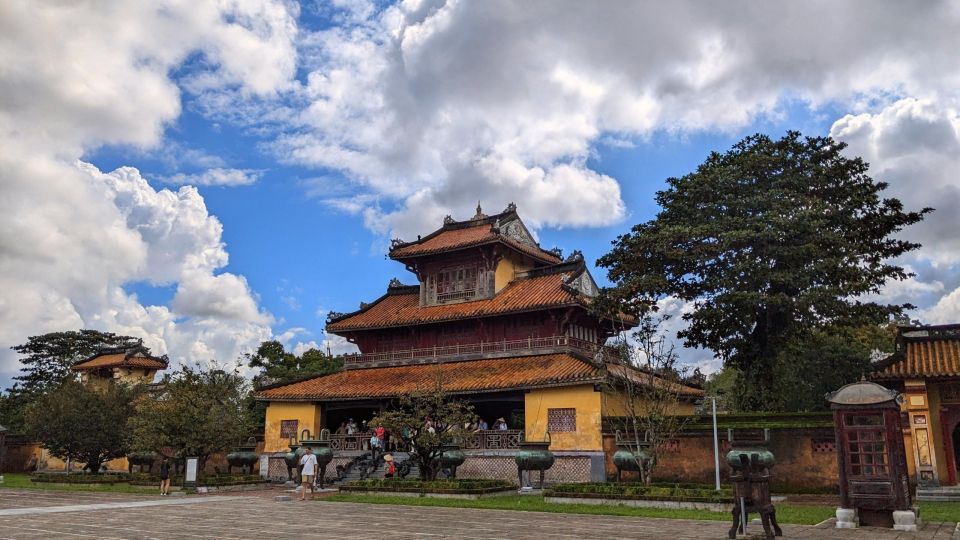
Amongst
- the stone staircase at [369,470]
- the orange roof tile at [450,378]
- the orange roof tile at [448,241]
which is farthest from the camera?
the orange roof tile at [448,241]

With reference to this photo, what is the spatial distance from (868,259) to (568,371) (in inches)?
462

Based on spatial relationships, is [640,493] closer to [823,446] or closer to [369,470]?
[823,446]

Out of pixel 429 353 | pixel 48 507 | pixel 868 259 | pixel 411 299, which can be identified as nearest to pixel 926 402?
pixel 868 259

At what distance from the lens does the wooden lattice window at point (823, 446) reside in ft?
66.5

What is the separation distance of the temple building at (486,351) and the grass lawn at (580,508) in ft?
17.0

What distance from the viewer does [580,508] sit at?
16.5 meters

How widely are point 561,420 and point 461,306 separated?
880 cm

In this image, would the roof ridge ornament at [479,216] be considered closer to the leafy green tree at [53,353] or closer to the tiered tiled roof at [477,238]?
the tiered tiled roof at [477,238]

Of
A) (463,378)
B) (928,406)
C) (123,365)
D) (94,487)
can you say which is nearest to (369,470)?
(463,378)

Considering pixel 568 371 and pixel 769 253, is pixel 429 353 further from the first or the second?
pixel 769 253

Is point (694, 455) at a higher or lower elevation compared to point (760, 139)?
lower

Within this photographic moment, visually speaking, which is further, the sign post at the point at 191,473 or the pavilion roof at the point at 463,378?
the pavilion roof at the point at 463,378

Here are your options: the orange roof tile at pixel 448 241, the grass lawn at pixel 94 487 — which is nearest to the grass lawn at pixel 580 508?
the grass lawn at pixel 94 487

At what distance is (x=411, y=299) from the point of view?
36.0 metres
